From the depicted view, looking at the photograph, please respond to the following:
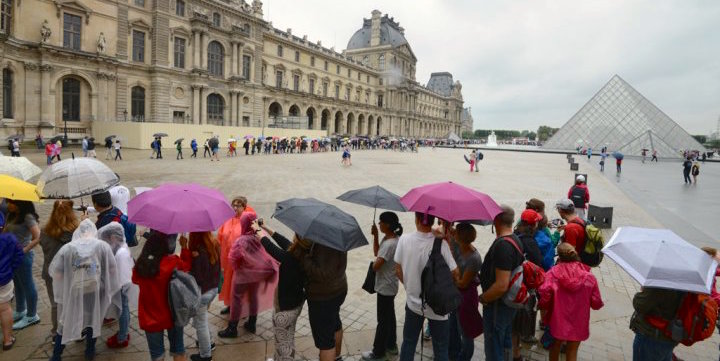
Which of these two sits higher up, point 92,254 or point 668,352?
point 92,254

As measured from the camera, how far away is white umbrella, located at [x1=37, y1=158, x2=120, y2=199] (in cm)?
453

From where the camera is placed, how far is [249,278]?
4234mm

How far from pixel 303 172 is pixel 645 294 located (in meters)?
17.8

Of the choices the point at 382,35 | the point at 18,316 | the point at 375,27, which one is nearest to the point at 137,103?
the point at 18,316

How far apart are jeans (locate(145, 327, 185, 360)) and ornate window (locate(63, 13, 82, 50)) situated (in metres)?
37.4

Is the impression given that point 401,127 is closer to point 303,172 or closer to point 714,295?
point 303,172

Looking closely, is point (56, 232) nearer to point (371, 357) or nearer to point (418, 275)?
point (371, 357)

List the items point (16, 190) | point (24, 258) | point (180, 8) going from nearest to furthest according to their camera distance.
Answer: point (16, 190) → point (24, 258) → point (180, 8)

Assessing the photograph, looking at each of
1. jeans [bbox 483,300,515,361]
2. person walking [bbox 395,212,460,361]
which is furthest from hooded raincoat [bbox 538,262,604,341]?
person walking [bbox 395,212,460,361]

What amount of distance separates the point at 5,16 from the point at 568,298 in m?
38.0

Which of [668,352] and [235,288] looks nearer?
[668,352]

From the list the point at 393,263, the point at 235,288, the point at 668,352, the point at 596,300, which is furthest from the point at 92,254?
the point at 668,352

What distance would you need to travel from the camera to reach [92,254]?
12.0ft

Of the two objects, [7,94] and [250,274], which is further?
[7,94]
